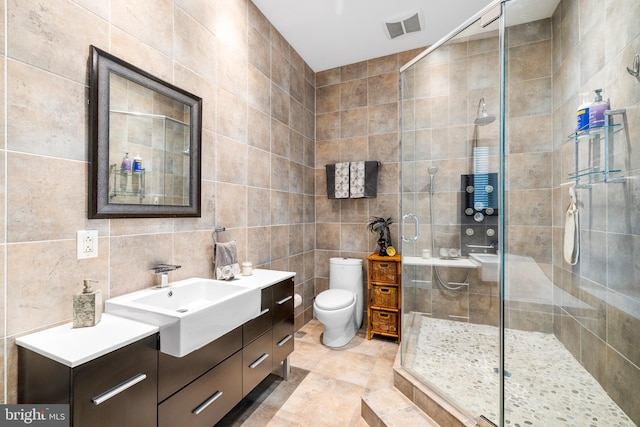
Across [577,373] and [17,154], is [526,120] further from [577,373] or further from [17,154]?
[17,154]

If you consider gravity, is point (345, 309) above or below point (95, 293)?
below

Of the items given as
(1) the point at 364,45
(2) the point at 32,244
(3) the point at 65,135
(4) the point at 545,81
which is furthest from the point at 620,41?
(2) the point at 32,244

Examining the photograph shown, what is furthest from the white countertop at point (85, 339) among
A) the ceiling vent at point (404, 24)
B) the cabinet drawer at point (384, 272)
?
the ceiling vent at point (404, 24)

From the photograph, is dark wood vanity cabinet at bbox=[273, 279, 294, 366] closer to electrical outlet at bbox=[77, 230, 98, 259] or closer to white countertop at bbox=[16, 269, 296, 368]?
white countertop at bbox=[16, 269, 296, 368]

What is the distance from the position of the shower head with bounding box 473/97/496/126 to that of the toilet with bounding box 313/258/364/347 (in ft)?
5.42

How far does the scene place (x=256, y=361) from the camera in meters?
1.71

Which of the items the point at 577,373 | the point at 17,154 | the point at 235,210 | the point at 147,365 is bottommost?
the point at 577,373

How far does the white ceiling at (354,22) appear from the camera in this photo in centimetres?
230

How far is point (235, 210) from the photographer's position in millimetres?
2137

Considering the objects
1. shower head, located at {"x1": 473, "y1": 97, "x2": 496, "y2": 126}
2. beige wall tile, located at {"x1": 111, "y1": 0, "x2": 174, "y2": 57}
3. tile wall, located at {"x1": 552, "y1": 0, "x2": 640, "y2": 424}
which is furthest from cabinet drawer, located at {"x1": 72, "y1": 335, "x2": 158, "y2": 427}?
shower head, located at {"x1": 473, "y1": 97, "x2": 496, "y2": 126}

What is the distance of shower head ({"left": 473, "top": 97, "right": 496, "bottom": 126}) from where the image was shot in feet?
6.09

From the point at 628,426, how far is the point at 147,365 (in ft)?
6.94

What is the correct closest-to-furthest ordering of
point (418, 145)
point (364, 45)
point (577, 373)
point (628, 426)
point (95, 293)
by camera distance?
point (95, 293)
point (628, 426)
point (577, 373)
point (418, 145)
point (364, 45)

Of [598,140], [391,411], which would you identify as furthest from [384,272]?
[598,140]
